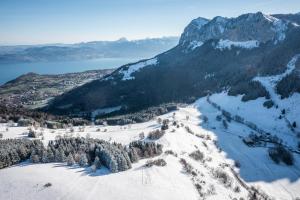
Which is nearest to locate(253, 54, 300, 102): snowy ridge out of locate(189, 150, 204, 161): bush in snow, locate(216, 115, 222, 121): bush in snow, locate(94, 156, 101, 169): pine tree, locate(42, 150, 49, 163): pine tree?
locate(216, 115, 222, 121): bush in snow

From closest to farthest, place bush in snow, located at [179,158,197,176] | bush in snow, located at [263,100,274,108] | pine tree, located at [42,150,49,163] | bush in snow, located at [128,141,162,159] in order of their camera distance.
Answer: pine tree, located at [42,150,49,163] < bush in snow, located at [179,158,197,176] < bush in snow, located at [128,141,162,159] < bush in snow, located at [263,100,274,108]

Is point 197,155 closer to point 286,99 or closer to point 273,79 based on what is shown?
point 286,99

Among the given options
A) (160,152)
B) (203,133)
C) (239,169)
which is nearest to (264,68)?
(203,133)

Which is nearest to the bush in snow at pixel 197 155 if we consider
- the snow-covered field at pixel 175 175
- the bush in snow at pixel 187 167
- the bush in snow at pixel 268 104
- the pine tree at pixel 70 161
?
the snow-covered field at pixel 175 175

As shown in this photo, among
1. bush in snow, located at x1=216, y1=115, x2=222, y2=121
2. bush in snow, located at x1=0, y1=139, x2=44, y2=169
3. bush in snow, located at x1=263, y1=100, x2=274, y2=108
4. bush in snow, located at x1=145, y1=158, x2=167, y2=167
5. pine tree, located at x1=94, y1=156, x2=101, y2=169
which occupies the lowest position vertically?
bush in snow, located at x1=216, y1=115, x2=222, y2=121

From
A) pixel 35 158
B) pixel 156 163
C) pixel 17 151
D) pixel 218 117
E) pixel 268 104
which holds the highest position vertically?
pixel 17 151

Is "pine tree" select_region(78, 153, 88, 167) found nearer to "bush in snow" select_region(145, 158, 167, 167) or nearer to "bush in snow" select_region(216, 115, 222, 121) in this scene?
"bush in snow" select_region(145, 158, 167, 167)

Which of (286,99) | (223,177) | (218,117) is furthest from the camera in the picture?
(218,117)

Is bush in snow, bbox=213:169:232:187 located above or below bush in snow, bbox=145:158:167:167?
below

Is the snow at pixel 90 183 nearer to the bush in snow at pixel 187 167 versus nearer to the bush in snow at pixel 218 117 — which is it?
the bush in snow at pixel 187 167

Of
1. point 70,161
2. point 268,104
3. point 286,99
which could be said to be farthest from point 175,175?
point 286,99
